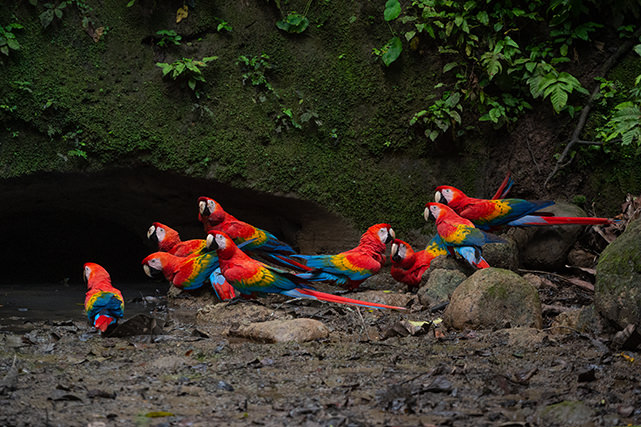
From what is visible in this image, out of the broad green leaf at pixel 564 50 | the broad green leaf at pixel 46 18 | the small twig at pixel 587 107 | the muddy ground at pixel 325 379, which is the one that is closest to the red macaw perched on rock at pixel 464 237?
the muddy ground at pixel 325 379

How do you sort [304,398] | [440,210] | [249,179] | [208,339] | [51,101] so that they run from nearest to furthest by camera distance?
[304,398], [208,339], [440,210], [51,101], [249,179]

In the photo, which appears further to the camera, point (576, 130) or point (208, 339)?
point (576, 130)

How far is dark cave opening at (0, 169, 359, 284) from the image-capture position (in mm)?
6316

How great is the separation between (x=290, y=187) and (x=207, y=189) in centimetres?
96

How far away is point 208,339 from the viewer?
3.62 m

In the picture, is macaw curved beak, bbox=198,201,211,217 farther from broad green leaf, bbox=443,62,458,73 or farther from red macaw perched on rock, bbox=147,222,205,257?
broad green leaf, bbox=443,62,458,73

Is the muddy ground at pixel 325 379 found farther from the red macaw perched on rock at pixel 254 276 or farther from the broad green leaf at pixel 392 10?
the broad green leaf at pixel 392 10

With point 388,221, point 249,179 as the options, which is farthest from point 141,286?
point 388,221

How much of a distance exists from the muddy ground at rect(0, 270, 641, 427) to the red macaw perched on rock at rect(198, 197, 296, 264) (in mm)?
1839

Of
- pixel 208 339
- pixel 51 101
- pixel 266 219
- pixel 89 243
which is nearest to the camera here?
pixel 208 339

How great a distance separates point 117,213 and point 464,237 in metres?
4.43

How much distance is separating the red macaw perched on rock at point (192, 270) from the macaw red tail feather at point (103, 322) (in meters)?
1.38

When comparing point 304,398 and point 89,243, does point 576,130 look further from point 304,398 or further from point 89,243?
point 89,243

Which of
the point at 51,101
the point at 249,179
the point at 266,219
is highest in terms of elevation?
the point at 51,101
